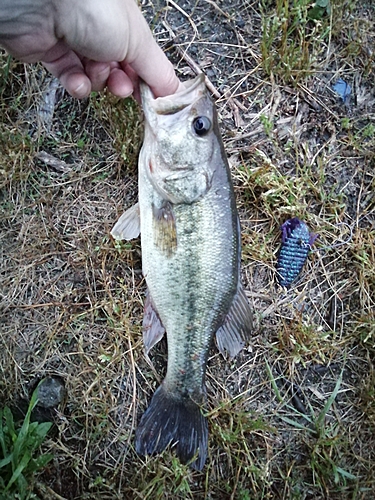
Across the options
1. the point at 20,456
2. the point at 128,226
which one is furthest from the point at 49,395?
the point at 128,226

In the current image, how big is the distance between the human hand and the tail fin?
1813 millimetres

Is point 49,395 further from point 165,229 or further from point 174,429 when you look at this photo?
point 165,229

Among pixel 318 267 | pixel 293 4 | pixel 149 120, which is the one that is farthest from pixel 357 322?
pixel 293 4

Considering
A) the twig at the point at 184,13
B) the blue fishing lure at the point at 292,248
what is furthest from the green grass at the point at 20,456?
the twig at the point at 184,13

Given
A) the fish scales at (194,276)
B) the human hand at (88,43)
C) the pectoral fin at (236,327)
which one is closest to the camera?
the human hand at (88,43)

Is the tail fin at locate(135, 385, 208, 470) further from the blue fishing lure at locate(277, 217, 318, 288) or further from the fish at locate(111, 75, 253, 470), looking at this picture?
the blue fishing lure at locate(277, 217, 318, 288)

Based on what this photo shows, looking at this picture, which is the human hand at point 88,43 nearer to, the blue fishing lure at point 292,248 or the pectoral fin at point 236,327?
the blue fishing lure at point 292,248

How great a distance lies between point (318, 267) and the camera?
10.5 ft

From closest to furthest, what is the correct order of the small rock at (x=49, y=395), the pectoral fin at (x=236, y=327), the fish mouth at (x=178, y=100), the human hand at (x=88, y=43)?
the human hand at (x=88, y=43) < the fish mouth at (x=178, y=100) < the pectoral fin at (x=236, y=327) < the small rock at (x=49, y=395)

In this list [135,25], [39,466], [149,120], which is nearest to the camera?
[135,25]

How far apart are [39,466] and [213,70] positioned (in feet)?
8.89

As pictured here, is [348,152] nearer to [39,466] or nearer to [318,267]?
[318,267]

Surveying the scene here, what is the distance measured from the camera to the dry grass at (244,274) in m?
3.01

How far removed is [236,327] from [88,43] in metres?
1.74
